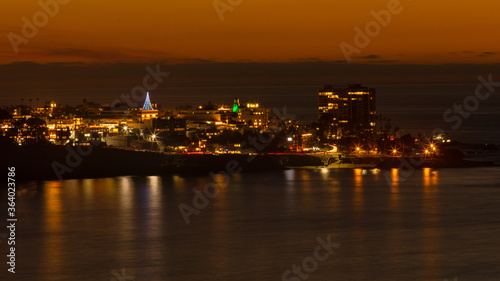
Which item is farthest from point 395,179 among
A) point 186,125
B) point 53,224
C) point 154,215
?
point 186,125

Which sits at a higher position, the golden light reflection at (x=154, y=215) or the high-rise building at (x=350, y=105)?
the high-rise building at (x=350, y=105)

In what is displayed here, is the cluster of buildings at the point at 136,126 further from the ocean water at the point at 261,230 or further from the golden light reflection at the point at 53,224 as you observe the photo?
the ocean water at the point at 261,230

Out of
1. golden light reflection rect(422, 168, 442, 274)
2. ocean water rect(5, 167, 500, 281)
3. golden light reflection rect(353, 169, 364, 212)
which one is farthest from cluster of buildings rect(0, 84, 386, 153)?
golden light reflection rect(422, 168, 442, 274)

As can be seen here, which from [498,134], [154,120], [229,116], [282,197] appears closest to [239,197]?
[282,197]

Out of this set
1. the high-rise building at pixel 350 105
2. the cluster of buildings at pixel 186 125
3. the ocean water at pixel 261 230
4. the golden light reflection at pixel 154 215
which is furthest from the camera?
the high-rise building at pixel 350 105

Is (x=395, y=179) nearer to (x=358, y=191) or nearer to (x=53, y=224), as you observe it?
(x=358, y=191)

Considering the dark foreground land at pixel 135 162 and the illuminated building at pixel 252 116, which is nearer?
the dark foreground land at pixel 135 162

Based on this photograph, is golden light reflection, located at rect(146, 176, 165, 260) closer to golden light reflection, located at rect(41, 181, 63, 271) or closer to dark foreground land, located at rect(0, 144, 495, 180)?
golden light reflection, located at rect(41, 181, 63, 271)

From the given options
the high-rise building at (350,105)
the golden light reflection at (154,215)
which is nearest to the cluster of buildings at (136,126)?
the high-rise building at (350,105)
